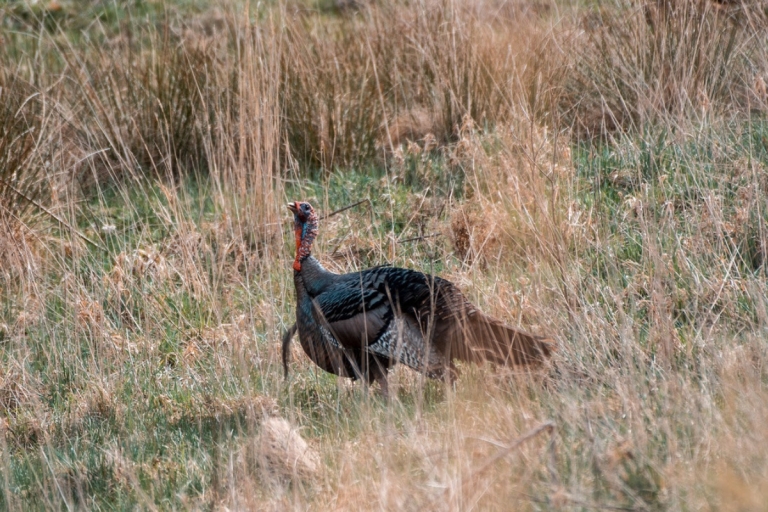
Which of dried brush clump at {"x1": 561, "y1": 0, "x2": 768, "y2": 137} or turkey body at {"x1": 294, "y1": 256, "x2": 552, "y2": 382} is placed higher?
dried brush clump at {"x1": 561, "y1": 0, "x2": 768, "y2": 137}

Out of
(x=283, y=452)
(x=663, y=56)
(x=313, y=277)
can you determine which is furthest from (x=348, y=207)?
(x=283, y=452)

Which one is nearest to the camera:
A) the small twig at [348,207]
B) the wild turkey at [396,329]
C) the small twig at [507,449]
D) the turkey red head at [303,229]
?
A: the small twig at [507,449]

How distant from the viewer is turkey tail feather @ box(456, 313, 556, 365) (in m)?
3.88

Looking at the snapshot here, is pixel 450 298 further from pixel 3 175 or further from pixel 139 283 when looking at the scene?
pixel 3 175

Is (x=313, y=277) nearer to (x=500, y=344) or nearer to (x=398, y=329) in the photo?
(x=398, y=329)

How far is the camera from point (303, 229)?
4.79 meters

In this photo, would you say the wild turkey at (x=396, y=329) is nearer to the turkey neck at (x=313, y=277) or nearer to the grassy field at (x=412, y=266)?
the turkey neck at (x=313, y=277)

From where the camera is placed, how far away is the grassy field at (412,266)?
313 cm

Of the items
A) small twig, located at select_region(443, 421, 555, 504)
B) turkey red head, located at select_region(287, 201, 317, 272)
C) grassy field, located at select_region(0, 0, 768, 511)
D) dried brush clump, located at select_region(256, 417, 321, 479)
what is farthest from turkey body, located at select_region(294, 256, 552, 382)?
small twig, located at select_region(443, 421, 555, 504)

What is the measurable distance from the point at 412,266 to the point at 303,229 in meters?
0.96

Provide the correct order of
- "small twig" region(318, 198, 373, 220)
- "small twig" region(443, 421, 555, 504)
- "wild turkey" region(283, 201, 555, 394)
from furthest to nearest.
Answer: "small twig" region(318, 198, 373, 220), "wild turkey" region(283, 201, 555, 394), "small twig" region(443, 421, 555, 504)

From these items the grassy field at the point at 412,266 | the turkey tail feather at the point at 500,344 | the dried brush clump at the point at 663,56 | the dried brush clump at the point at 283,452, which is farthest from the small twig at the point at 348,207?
the dried brush clump at the point at 283,452

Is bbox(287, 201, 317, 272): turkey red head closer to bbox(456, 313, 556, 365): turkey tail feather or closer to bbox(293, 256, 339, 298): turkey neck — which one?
bbox(293, 256, 339, 298): turkey neck

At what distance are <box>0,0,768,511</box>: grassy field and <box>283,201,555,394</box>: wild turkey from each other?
12 centimetres
